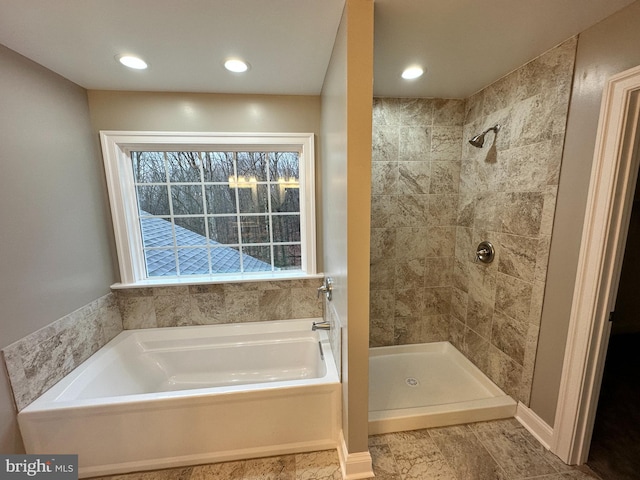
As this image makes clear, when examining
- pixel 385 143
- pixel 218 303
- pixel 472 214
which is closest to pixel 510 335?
pixel 472 214

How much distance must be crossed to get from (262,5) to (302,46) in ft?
1.12

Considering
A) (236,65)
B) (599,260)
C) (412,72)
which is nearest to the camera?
(599,260)

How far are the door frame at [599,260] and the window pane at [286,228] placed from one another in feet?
6.31

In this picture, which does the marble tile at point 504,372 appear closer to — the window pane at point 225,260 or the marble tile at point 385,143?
the marble tile at point 385,143

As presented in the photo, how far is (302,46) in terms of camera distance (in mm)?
1406

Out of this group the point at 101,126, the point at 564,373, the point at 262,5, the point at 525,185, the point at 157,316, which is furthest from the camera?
the point at 157,316

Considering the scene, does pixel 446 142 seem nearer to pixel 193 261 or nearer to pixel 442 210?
pixel 442 210

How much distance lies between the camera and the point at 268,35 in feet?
4.30

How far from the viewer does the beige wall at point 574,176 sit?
116 cm

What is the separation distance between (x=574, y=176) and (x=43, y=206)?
302cm

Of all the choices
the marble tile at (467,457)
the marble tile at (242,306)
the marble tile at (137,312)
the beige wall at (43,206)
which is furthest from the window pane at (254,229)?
the marble tile at (467,457)

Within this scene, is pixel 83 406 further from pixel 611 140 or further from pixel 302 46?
pixel 611 140

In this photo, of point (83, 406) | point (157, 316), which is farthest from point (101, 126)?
point (83, 406)

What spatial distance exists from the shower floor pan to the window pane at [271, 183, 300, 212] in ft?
5.25
